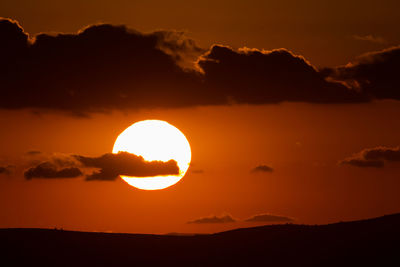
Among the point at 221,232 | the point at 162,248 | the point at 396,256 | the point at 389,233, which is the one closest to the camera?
the point at 396,256

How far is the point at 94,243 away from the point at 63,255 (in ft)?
21.8

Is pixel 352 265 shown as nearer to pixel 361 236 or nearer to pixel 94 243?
pixel 361 236

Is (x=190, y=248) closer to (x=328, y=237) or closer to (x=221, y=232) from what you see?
(x=221, y=232)

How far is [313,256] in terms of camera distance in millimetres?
89250

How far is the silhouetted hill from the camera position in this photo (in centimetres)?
8856

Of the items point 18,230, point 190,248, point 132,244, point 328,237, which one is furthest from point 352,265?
point 18,230

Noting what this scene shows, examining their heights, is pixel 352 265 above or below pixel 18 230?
below

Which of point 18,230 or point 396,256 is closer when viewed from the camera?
point 396,256

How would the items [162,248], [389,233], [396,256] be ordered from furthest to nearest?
[162,248]
[389,233]
[396,256]

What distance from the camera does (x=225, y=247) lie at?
96875mm

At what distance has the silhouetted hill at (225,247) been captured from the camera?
8856 centimetres

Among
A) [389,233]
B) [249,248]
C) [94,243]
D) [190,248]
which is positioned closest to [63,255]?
[94,243]

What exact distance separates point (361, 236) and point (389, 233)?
9.67 ft

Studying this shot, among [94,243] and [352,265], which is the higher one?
[94,243]
